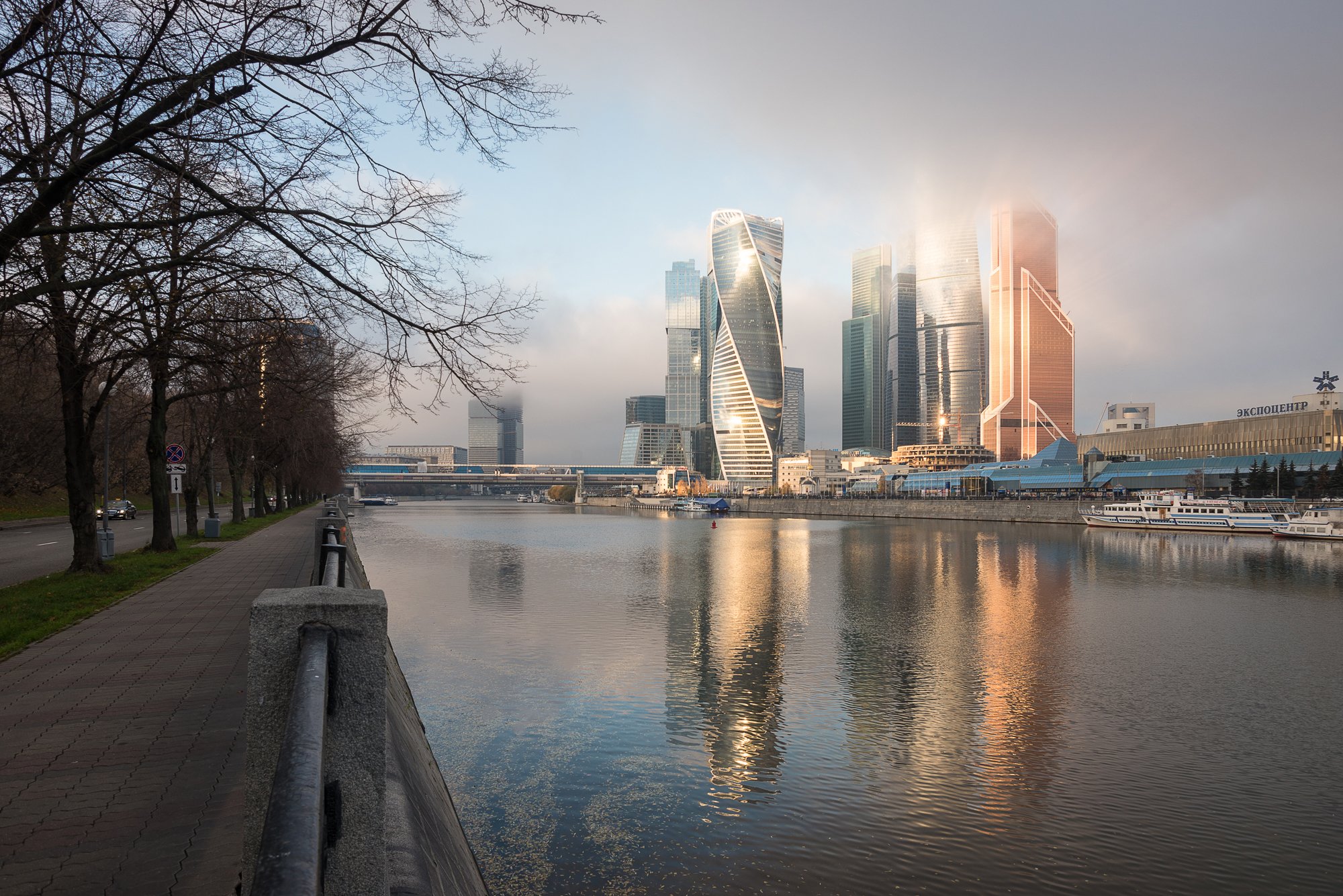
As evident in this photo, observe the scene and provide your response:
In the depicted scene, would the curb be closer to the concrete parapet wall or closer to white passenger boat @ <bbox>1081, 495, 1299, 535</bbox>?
the concrete parapet wall

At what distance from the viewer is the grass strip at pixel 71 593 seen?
13.0 metres

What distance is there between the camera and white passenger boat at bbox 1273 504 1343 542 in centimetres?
5934

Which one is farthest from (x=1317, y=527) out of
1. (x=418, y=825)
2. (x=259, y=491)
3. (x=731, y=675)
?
(x=418, y=825)

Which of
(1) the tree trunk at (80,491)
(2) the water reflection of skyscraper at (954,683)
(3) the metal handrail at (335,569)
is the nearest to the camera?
(3) the metal handrail at (335,569)

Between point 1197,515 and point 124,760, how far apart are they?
7897cm

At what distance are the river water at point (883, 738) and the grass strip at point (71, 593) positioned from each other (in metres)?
5.43

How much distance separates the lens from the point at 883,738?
483 inches

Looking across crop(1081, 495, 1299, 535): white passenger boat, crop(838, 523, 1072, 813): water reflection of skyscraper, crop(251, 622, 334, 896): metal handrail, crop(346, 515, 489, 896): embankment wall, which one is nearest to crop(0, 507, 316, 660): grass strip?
crop(346, 515, 489, 896): embankment wall

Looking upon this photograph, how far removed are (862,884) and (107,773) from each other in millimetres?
6470

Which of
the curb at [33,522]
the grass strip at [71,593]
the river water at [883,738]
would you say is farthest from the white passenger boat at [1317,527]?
the curb at [33,522]

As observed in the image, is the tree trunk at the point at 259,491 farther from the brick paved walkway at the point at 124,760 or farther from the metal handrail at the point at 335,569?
the metal handrail at the point at 335,569

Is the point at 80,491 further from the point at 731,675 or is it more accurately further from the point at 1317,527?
the point at 1317,527

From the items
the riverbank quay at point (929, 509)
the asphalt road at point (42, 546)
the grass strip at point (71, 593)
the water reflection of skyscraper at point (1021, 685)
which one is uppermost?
the grass strip at point (71, 593)

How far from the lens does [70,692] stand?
916cm
